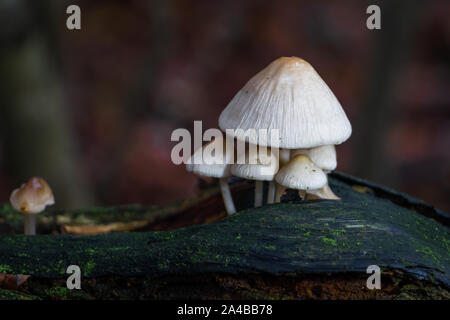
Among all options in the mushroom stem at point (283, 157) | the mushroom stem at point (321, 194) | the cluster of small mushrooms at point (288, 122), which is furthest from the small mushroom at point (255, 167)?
the mushroom stem at point (321, 194)

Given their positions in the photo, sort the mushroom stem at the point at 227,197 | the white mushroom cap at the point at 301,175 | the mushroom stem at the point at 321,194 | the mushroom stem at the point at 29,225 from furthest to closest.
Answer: the mushroom stem at the point at 29,225 → the mushroom stem at the point at 227,197 → the mushroom stem at the point at 321,194 → the white mushroom cap at the point at 301,175

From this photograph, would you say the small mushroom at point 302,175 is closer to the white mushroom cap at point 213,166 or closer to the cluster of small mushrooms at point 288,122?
the cluster of small mushrooms at point 288,122

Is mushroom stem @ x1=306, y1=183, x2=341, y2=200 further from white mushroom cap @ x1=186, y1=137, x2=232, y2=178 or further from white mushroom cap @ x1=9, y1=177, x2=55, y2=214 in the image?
white mushroom cap @ x1=9, y1=177, x2=55, y2=214

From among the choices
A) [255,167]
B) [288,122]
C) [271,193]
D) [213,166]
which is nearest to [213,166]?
[213,166]

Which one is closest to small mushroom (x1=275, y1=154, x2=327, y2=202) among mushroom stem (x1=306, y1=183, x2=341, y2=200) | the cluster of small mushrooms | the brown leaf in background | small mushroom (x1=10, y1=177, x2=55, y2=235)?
the cluster of small mushrooms

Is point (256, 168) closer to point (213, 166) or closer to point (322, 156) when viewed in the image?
point (213, 166)

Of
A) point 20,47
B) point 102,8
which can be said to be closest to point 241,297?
point 20,47
